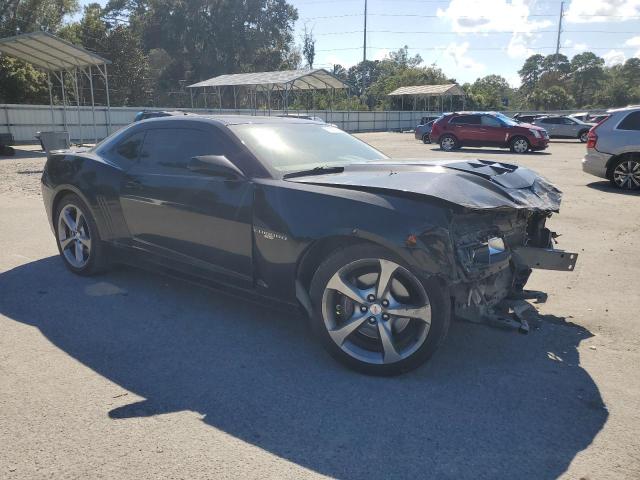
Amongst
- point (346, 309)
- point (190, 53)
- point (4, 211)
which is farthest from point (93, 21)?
point (346, 309)

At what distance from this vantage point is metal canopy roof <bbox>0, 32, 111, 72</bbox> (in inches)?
707

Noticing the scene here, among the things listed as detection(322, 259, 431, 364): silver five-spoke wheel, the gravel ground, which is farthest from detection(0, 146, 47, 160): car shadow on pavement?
detection(322, 259, 431, 364): silver five-spoke wheel

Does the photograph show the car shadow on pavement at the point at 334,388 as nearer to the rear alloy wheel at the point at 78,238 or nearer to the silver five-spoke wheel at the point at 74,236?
the rear alloy wheel at the point at 78,238

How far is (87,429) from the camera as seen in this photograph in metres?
2.78

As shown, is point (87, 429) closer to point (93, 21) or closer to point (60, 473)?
point (60, 473)

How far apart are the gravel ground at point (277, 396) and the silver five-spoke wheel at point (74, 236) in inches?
16.5

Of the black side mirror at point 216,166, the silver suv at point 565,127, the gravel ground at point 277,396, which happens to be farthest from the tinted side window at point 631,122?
the silver suv at point 565,127

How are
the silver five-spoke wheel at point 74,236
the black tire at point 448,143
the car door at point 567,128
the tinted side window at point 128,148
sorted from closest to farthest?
the tinted side window at point 128,148
the silver five-spoke wheel at point 74,236
the black tire at point 448,143
the car door at point 567,128

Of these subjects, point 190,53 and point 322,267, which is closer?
point 322,267

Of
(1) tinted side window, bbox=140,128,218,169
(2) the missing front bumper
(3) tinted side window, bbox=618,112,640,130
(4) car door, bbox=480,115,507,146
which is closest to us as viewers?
(2) the missing front bumper

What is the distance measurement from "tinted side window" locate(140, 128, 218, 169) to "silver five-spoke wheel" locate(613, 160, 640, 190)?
32.5ft

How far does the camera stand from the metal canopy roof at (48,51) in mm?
17969

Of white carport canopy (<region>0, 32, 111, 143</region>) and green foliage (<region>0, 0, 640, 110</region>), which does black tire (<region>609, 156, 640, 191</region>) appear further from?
green foliage (<region>0, 0, 640, 110</region>)

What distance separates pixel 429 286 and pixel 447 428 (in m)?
0.79
